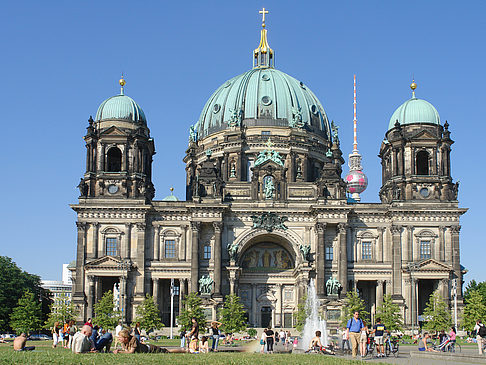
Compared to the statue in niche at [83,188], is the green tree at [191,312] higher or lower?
lower

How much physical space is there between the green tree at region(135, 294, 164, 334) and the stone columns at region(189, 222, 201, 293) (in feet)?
18.0

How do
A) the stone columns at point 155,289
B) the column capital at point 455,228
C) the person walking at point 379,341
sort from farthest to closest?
the column capital at point 455,228 → the stone columns at point 155,289 → the person walking at point 379,341

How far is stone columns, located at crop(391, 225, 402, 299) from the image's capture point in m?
84.0

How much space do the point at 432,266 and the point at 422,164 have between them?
13.3m

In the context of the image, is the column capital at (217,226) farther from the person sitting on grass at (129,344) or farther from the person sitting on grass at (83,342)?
the person sitting on grass at (83,342)

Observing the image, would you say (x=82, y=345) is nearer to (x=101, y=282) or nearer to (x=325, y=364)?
(x=325, y=364)

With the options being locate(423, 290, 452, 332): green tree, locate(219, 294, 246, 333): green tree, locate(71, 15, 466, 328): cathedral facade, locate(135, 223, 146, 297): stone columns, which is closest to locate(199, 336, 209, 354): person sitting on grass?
locate(219, 294, 246, 333): green tree

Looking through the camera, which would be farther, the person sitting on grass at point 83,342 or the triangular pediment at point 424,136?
the triangular pediment at point 424,136

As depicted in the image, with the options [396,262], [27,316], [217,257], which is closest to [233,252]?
[217,257]

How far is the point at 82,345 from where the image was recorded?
92.6ft

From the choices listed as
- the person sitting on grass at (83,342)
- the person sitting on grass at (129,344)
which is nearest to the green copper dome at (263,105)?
the person sitting on grass at (129,344)

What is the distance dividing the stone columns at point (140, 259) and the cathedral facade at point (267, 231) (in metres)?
0.11

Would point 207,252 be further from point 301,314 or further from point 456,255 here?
point 456,255

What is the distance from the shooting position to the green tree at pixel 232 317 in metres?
76.4
